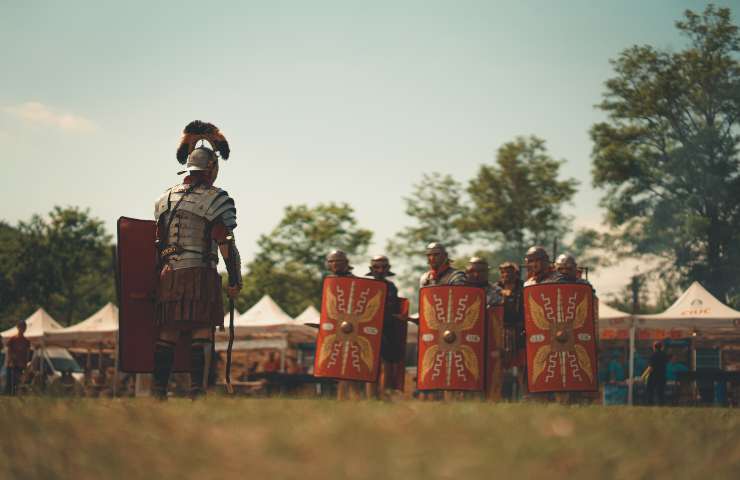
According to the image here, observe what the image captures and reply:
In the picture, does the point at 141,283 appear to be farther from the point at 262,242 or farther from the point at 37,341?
the point at 262,242

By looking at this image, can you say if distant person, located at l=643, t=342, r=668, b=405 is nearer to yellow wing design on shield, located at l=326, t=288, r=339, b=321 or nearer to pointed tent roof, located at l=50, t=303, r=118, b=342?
yellow wing design on shield, located at l=326, t=288, r=339, b=321

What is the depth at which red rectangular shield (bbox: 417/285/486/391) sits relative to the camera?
929cm

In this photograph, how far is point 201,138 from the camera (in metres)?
7.46

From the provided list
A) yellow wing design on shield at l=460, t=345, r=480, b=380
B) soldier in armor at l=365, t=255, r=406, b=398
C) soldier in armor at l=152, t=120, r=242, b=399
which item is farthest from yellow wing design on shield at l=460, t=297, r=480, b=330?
soldier in armor at l=152, t=120, r=242, b=399

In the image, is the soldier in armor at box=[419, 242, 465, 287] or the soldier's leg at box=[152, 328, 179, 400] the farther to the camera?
the soldier in armor at box=[419, 242, 465, 287]

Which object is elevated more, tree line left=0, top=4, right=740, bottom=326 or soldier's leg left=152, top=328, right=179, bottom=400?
tree line left=0, top=4, right=740, bottom=326

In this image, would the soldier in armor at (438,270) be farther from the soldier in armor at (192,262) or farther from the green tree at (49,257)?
the green tree at (49,257)

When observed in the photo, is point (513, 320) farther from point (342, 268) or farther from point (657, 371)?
point (657, 371)

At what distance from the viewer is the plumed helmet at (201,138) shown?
743 cm

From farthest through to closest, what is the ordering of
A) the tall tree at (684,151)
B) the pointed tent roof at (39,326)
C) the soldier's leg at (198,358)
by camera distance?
the tall tree at (684,151)
the pointed tent roof at (39,326)
the soldier's leg at (198,358)

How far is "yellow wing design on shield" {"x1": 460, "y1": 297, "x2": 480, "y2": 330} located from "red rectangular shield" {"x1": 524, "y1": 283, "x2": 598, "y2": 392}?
0.50 meters

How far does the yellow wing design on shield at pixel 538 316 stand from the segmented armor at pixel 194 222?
3446 millimetres

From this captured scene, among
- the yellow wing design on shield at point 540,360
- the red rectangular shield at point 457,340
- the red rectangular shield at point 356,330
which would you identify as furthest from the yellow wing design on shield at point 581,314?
the red rectangular shield at point 356,330

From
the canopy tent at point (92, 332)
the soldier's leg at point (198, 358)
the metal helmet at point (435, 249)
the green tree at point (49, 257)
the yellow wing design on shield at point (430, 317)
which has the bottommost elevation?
the soldier's leg at point (198, 358)
